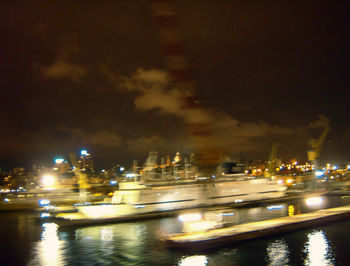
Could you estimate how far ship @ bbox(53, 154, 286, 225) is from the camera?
30844 mm

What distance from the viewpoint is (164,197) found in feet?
115

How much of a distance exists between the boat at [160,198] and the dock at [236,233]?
8.80 meters

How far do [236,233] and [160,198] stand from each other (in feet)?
63.0

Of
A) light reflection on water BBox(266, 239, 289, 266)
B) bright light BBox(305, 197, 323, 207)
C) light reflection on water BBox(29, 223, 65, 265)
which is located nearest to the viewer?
light reflection on water BBox(266, 239, 289, 266)

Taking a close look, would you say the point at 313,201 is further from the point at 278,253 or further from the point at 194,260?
the point at 194,260

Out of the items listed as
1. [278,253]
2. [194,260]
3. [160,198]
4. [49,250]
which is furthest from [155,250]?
[160,198]

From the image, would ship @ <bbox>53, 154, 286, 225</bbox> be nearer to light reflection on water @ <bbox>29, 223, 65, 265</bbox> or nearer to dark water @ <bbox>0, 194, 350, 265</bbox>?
light reflection on water @ <bbox>29, 223, 65, 265</bbox>

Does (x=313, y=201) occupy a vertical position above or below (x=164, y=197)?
below

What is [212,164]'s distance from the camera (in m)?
16.8

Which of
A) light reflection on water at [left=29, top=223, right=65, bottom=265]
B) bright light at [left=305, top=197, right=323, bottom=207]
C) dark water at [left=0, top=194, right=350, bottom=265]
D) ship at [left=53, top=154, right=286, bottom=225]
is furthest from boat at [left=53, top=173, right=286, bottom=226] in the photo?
dark water at [left=0, top=194, right=350, bottom=265]

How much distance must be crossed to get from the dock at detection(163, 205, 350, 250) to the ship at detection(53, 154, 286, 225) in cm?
764

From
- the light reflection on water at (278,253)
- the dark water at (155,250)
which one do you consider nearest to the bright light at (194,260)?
the dark water at (155,250)

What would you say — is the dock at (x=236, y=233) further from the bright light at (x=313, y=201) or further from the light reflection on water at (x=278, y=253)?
the bright light at (x=313, y=201)

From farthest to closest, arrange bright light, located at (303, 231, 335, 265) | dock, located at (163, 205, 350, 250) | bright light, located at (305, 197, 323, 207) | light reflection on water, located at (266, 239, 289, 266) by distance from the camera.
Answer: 1. bright light, located at (305, 197, 323, 207)
2. dock, located at (163, 205, 350, 250)
3. light reflection on water, located at (266, 239, 289, 266)
4. bright light, located at (303, 231, 335, 265)
